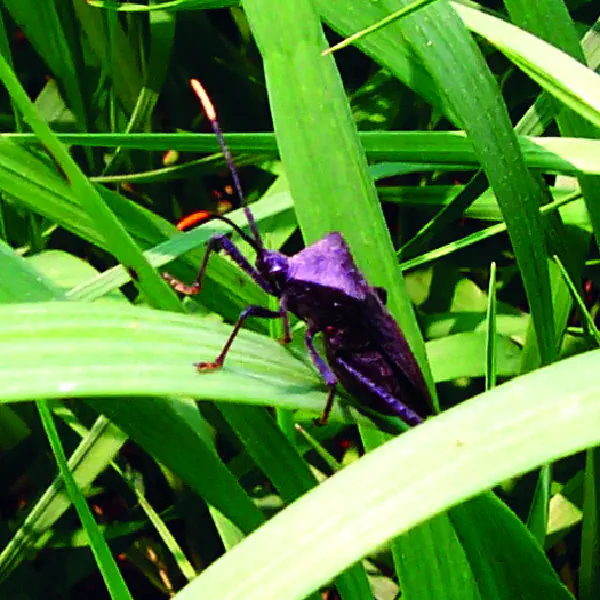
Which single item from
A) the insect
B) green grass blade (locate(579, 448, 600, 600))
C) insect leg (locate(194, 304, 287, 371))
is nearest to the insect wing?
the insect

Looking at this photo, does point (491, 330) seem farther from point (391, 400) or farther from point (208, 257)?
point (208, 257)

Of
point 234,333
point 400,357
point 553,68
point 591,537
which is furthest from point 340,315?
point 591,537

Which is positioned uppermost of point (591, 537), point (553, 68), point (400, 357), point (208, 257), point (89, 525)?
point (553, 68)

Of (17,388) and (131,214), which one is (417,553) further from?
(131,214)

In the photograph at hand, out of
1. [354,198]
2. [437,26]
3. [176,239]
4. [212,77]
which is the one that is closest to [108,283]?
[176,239]

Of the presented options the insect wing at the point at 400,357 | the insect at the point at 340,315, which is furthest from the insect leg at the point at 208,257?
the insect wing at the point at 400,357

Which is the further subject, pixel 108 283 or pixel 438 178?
pixel 438 178

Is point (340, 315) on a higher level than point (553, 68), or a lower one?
lower
